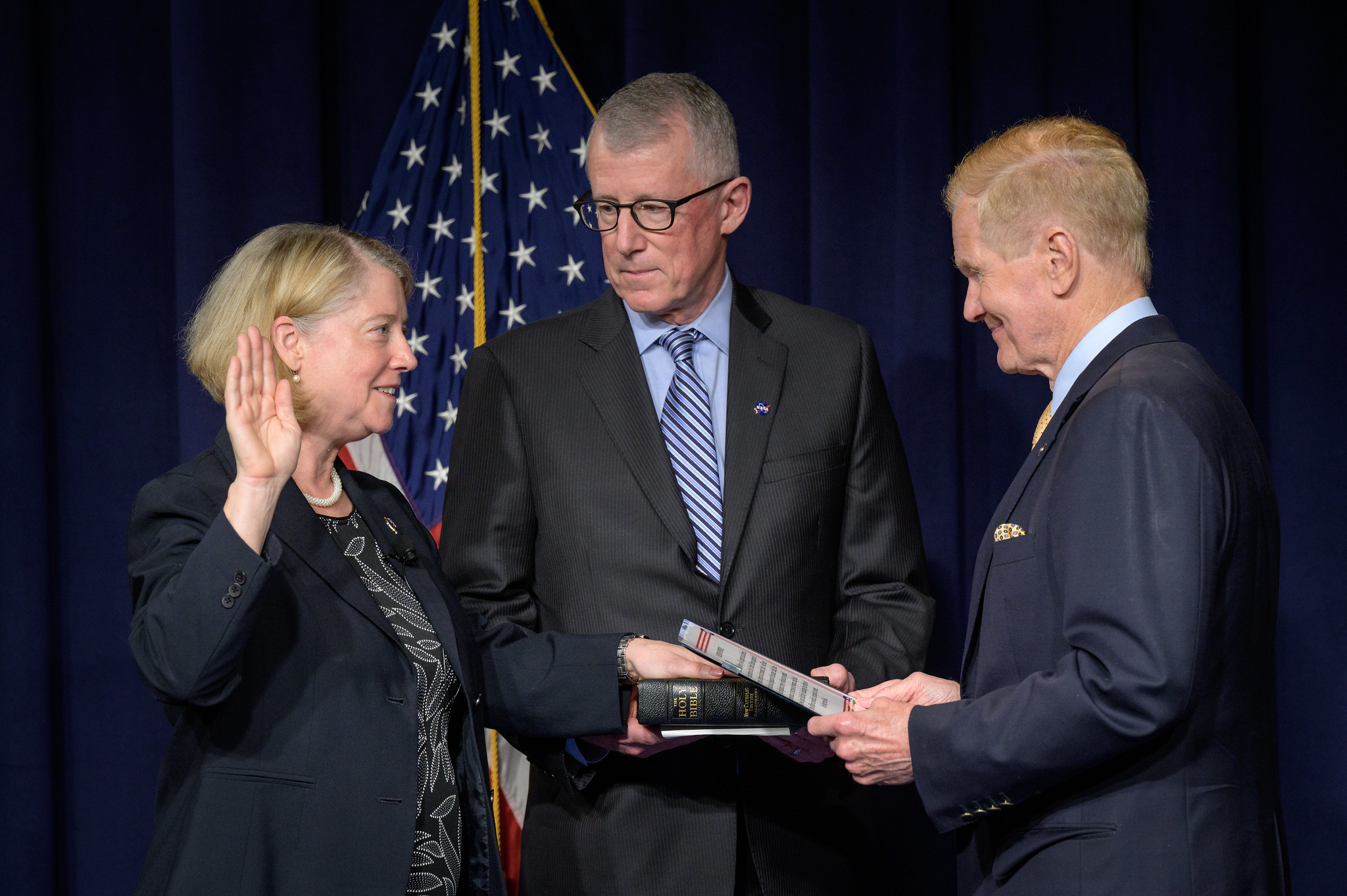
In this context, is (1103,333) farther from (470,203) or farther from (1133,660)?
(470,203)

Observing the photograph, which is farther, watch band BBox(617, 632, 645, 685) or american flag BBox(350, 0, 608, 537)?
american flag BBox(350, 0, 608, 537)

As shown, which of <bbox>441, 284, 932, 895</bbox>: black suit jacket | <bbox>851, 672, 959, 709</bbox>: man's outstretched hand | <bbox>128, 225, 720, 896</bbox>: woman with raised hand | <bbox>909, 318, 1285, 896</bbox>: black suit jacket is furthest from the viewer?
<bbox>441, 284, 932, 895</bbox>: black suit jacket

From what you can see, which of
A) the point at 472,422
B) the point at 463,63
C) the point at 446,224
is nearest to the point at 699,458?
the point at 472,422

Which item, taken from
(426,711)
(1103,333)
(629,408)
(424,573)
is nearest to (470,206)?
(629,408)

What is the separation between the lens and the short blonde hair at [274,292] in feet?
6.47

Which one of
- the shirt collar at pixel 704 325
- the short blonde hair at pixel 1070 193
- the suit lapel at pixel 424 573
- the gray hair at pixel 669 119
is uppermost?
the gray hair at pixel 669 119

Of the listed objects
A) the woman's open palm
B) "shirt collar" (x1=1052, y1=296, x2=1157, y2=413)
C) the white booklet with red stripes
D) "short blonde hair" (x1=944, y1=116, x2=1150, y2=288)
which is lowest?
the white booklet with red stripes

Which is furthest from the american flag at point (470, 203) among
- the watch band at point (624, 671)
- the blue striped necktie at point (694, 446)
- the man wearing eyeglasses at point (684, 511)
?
the watch band at point (624, 671)

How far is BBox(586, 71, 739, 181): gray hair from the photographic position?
2.44 metres

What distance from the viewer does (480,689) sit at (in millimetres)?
2076

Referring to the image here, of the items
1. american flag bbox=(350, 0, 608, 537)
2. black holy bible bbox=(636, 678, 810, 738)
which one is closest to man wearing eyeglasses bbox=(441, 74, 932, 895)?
black holy bible bbox=(636, 678, 810, 738)

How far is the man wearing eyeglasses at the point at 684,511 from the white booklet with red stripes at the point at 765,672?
0.82 feet

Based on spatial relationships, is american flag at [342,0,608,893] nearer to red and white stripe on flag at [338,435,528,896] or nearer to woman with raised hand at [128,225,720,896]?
red and white stripe on flag at [338,435,528,896]

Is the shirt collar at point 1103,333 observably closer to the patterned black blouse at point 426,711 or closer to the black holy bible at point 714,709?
the black holy bible at point 714,709
